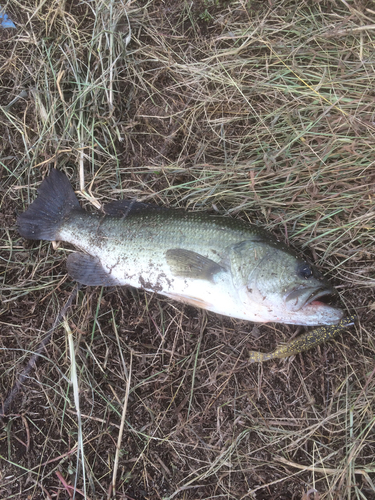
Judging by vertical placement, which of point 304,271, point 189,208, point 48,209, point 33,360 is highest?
point 48,209

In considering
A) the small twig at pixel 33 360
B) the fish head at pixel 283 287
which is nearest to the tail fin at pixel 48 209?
the small twig at pixel 33 360

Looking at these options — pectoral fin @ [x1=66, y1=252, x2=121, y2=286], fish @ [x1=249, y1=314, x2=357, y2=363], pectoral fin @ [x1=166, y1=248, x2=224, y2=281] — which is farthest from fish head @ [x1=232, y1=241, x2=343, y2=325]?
pectoral fin @ [x1=66, y1=252, x2=121, y2=286]

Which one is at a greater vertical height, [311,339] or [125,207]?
[125,207]

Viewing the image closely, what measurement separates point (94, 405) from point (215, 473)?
1.25 metres

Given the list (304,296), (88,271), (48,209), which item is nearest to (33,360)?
(88,271)

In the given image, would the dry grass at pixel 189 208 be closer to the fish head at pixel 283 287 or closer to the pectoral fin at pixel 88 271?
the pectoral fin at pixel 88 271

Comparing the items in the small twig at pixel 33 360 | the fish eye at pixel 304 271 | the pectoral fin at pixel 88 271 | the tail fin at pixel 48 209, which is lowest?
the small twig at pixel 33 360

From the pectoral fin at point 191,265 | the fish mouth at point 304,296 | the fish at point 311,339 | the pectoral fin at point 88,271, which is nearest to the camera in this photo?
the fish mouth at point 304,296

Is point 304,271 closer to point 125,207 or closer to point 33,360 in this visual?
point 125,207

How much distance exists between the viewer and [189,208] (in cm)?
315

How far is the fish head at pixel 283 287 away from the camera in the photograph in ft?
7.99

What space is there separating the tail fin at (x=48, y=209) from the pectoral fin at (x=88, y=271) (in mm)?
333

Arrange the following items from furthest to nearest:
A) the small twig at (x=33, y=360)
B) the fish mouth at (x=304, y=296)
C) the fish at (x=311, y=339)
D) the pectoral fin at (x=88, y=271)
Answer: the small twig at (x=33, y=360) < the pectoral fin at (x=88, y=271) < the fish at (x=311, y=339) < the fish mouth at (x=304, y=296)

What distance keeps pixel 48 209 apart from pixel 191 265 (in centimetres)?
158
